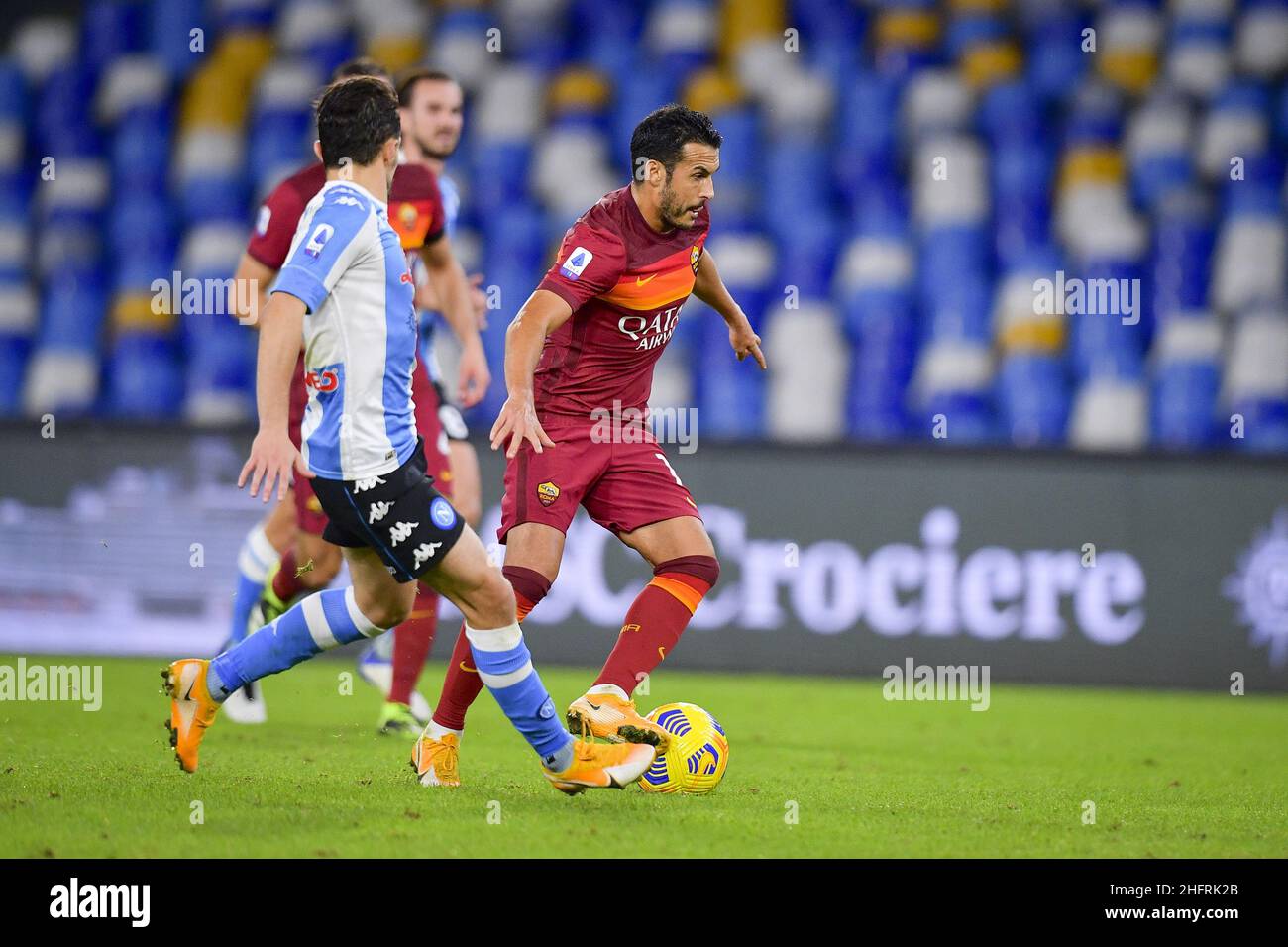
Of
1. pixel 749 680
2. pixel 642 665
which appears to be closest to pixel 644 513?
pixel 642 665

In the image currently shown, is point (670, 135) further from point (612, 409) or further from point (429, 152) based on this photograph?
point (429, 152)

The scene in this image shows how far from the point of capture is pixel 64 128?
40.5ft

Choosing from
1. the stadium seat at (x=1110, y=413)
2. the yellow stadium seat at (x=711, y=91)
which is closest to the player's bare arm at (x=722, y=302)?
the stadium seat at (x=1110, y=413)

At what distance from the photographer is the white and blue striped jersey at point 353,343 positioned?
4.20 meters

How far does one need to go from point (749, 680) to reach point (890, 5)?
20.3 ft

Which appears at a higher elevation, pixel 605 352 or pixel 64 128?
pixel 64 128

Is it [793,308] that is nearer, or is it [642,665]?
[642,665]

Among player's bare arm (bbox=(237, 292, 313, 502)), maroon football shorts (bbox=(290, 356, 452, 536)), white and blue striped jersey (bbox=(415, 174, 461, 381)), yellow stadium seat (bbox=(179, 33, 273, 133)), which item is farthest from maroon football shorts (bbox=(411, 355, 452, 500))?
yellow stadium seat (bbox=(179, 33, 273, 133))

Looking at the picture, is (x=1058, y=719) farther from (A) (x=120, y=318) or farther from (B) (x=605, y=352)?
(A) (x=120, y=318)

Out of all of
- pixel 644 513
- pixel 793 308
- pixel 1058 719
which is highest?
pixel 793 308

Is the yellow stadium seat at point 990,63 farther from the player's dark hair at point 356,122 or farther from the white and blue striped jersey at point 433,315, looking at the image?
the player's dark hair at point 356,122

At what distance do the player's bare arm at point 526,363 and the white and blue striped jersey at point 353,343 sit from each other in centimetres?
41
